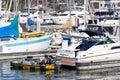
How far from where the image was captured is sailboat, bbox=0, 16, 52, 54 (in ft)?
152

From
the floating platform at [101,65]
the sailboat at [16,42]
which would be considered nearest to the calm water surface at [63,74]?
the floating platform at [101,65]

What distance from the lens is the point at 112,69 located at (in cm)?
4047

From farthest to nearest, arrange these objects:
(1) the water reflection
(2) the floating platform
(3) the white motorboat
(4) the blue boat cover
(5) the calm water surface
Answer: (4) the blue boat cover
(2) the floating platform
(3) the white motorboat
(1) the water reflection
(5) the calm water surface

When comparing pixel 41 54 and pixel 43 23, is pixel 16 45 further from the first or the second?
pixel 43 23

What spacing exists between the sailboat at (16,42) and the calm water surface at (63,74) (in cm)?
594

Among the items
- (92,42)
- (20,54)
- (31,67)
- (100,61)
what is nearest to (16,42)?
(20,54)

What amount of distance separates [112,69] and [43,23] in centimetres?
2916

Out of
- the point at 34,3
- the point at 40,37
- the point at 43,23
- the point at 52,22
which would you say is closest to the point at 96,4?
the point at 34,3

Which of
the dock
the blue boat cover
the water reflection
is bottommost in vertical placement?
the dock

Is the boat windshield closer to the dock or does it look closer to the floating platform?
the floating platform

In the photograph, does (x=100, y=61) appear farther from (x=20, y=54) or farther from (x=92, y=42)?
(x=20, y=54)

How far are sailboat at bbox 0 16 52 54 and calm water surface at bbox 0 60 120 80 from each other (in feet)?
19.5

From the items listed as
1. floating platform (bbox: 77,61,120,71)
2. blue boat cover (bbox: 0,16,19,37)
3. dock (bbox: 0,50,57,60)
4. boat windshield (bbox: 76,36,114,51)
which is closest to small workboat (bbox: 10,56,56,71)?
floating platform (bbox: 77,61,120,71)

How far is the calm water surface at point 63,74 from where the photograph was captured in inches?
1461
